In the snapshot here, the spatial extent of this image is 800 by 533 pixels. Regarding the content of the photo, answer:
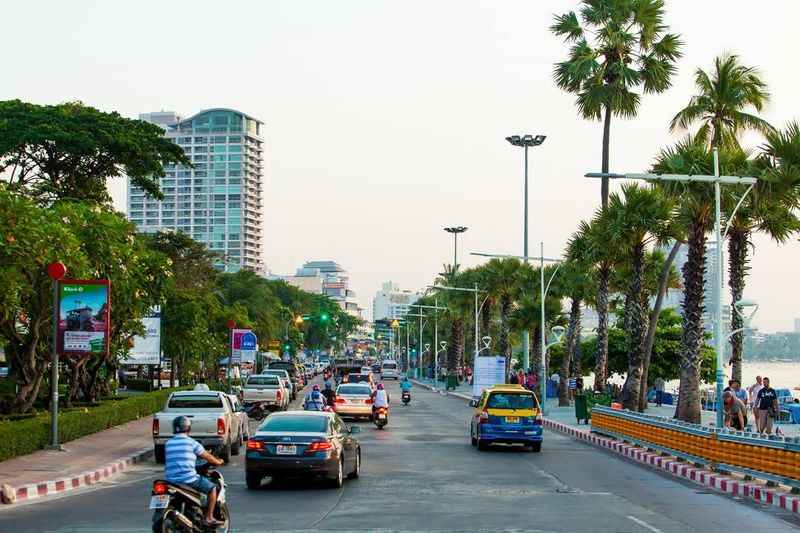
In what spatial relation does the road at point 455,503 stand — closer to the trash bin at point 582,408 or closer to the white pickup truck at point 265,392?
the trash bin at point 582,408

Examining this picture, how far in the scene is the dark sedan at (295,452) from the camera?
803 inches

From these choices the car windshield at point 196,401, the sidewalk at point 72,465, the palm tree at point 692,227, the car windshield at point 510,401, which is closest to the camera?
the sidewalk at point 72,465

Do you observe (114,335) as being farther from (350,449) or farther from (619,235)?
(350,449)

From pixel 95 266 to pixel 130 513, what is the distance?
66.2 feet

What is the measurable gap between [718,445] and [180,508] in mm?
14871

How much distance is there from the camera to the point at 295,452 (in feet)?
66.9

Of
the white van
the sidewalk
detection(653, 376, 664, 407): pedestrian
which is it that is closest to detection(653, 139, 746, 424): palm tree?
the sidewalk

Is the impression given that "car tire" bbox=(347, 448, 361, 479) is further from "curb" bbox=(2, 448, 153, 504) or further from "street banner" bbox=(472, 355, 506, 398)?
"street banner" bbox=(472, 355, 506, 398)

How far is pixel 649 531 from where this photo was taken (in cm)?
1510

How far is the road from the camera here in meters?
15.8

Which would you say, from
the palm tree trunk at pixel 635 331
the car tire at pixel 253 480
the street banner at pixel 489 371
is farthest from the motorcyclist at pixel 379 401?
the street banner at pixel 489 371

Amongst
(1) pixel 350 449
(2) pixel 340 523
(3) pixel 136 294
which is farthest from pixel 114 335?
(2) pixel 340 523

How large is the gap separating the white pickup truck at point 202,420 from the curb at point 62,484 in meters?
1.07

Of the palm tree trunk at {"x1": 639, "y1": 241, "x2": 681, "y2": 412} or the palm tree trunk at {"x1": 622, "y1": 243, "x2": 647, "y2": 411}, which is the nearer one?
the palm tree trunk at {"x1": 622, "y1": 243, "x2": 647, "y2": 411}
